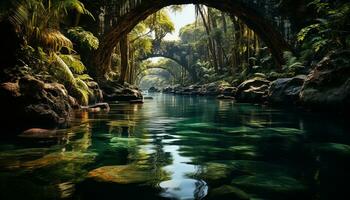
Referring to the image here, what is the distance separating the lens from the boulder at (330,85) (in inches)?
332

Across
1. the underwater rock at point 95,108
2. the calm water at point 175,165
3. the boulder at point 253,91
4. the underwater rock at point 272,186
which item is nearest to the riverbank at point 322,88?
the boulder at point 253,91

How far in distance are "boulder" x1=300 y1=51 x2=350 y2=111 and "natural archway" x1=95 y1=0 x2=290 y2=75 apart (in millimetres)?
10089

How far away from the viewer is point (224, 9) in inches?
830

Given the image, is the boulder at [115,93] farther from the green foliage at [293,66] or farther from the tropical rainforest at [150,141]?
the green foliage at [293,66]

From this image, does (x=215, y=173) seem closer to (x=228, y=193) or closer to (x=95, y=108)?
(x=228, y=193)

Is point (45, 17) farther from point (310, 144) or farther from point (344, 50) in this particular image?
point (344, 50)

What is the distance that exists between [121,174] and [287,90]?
410 inches

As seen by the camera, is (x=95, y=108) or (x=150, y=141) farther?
(x=95, y=108)

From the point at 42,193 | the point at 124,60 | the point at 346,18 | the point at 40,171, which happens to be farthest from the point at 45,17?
the point at 124,60

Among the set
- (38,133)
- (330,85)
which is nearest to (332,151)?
(38,133)

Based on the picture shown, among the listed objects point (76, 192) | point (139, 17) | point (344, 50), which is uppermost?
point (139, 17)

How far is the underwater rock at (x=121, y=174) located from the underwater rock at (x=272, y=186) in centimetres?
80

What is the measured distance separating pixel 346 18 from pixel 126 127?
8903 mm

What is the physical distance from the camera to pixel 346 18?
464 inches
